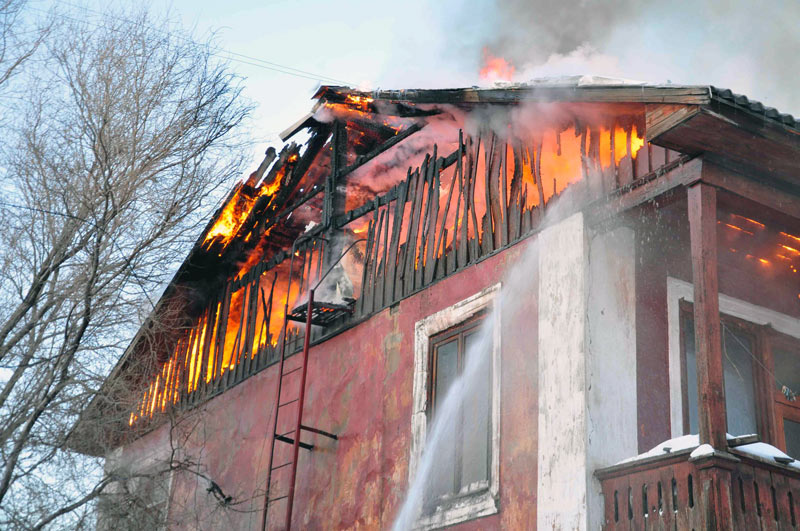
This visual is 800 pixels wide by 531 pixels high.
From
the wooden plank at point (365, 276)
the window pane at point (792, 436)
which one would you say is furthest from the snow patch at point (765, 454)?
the wooden plank at point (365, 276)

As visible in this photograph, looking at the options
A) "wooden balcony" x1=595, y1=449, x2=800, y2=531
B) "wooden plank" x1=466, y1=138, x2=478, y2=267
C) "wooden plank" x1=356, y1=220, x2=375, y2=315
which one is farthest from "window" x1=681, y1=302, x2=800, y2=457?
"wooden plank" x1=356, y1=220, x2=375, y2=315

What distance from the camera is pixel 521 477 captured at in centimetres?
930

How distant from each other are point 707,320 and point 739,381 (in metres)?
2.95

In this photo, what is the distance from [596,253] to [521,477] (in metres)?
2.28

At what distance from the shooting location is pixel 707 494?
7348 mm

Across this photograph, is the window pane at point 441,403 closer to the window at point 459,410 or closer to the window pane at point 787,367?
the window at point 459,410

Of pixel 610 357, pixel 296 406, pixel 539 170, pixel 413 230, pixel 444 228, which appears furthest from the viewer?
pixel 296 406

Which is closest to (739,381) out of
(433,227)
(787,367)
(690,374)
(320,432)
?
(787,367)

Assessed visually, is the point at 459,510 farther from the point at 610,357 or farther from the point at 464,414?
the point at 610,357

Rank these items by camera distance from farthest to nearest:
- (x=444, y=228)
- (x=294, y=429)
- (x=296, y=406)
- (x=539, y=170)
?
(x=296, y=406), (x=294, y=429), (x=444, y=228), (x=539, y=170)

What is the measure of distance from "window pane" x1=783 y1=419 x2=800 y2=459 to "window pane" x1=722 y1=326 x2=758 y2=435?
1.33 ft

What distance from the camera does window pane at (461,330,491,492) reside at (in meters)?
9.99

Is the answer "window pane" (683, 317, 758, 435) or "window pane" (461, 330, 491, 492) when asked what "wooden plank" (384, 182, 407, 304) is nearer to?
"window pane" (461, 330, 491, 492)

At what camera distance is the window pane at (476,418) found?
999 centimetres
